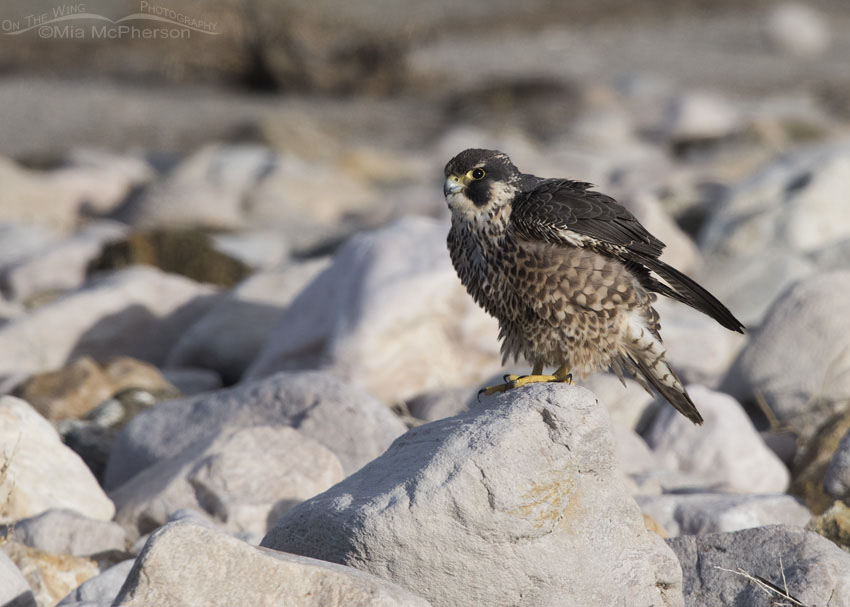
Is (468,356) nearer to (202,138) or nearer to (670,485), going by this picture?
(670,485)

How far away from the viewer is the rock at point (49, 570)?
4516 millimetres

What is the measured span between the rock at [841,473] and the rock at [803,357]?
1.70 m

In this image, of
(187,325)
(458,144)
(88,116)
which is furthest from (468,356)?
(88,116)

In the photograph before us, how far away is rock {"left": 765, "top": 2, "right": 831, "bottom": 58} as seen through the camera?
86.8ft

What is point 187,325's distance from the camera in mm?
9008

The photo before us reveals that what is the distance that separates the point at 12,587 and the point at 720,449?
406 cm

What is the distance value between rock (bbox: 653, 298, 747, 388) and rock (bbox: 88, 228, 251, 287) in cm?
417

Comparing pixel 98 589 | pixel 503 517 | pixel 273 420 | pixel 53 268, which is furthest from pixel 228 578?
pixel 53 268

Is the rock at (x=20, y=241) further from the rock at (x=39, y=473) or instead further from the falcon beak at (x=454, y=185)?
the falcon beak at (x=454, y=185)

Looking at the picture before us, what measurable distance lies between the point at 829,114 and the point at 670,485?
15.7 metres

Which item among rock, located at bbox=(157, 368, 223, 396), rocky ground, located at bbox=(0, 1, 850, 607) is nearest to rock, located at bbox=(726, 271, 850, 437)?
rocky ground, located at bbox=(0, 1, 850, 607)

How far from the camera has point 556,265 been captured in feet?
15.9

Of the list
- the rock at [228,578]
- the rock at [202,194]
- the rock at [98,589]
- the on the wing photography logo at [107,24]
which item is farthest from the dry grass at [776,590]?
the on the wing photography logo at [107,24]

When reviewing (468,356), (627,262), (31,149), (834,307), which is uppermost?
(627,262)
